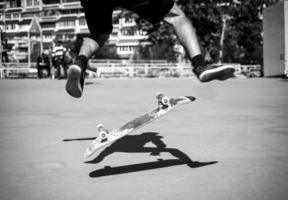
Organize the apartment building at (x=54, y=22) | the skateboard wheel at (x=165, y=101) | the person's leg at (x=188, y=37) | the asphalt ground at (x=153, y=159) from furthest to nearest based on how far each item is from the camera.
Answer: the apartment building at (x=54, y=22)
the skateboard wheel at (x=165, y=101)
the person's leg at (x=188, y=37)
the asphalt ground at (x=153, y=159)

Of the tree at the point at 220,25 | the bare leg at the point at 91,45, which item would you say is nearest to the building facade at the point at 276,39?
the tree at the point at 220,25

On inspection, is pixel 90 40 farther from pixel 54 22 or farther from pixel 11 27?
pixel 11 27

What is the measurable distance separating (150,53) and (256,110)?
217 feet

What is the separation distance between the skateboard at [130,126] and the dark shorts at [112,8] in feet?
2.13

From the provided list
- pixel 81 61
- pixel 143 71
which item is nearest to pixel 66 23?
pixel 143 71

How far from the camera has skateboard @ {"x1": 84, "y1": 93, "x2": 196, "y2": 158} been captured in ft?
11.1

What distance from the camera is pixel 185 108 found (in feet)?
27.6

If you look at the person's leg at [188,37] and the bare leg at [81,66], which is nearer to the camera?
the person's leg at [188,37]

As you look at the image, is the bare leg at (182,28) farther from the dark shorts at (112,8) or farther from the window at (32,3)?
the window at (32,3)

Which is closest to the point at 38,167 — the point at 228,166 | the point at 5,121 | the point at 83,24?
the point at 228,166

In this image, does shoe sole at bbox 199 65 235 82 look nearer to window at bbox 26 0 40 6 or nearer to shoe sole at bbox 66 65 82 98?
shoe sole at bbox 66 65 82 98

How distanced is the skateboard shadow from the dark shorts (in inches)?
43.8

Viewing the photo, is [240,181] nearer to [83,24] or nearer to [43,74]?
[43,74]

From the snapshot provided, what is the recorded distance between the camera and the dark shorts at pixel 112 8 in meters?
3.53
